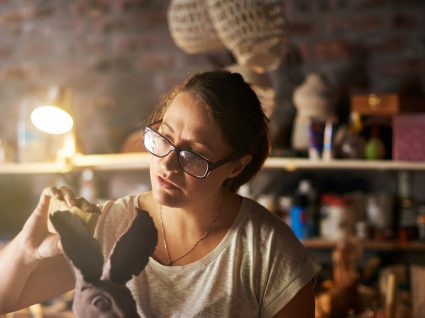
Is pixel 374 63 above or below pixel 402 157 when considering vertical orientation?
above

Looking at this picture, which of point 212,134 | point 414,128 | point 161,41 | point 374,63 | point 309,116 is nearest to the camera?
point 212,134

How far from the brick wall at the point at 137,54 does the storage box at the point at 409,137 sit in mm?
312

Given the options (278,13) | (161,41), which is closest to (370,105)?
(278,13)

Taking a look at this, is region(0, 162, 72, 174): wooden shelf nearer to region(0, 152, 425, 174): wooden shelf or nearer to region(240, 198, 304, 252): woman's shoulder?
region(0, 152, 425, 174): wooden shelf

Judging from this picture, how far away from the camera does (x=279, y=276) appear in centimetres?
83

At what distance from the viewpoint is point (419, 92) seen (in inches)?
87.7

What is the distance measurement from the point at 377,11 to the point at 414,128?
0.57 m

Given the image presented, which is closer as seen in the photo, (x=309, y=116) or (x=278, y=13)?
(x=278, y=13)

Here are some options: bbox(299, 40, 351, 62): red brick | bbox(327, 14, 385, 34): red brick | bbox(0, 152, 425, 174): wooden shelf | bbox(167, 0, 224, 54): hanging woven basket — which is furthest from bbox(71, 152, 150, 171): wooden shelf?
bbox(327, 14, 385, 34): red brick

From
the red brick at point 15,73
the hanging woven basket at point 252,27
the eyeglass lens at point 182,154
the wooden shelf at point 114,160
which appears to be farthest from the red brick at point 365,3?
the eyeglass lens at point 182,154

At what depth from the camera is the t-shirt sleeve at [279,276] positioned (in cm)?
83

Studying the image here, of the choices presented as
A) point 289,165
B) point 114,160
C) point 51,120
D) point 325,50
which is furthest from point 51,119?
point 325,50

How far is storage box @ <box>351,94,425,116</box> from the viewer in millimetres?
2009

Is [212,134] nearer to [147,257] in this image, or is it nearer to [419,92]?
[147,257]
